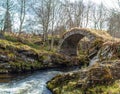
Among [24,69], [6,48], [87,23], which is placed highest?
[87,23]

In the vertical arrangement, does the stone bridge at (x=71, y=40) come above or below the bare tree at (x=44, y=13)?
below

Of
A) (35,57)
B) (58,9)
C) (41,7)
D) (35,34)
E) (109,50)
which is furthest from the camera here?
(35,34)

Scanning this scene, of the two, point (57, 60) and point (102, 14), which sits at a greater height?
point (102, 14)

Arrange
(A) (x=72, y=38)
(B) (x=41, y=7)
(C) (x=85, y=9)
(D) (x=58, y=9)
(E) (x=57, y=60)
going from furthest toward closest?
1. (C) (x=85, y=9)
2. (D) (x=58, y=9)
3. (B) (x=41, y=7)
4. (A) (x=72, y=38)
5. (E) (x=57, y=60)

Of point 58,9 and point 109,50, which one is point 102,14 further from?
point 109,50

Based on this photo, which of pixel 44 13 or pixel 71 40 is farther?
pixel 44 13

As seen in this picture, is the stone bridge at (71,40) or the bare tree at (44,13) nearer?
the stone bridge at (71,40)

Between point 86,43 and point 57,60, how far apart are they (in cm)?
1500

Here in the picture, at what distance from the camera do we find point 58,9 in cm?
3794

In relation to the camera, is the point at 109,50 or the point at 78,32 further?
the point at 78,32

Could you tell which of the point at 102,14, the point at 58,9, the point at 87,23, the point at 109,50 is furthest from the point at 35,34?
the point at 109,50

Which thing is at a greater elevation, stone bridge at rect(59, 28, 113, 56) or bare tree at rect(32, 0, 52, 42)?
bare tree at rect(32, 0, 52, 42)

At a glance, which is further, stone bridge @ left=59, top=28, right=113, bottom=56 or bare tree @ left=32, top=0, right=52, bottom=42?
bare tree @ left=32, top=0, right=52, bottom=42

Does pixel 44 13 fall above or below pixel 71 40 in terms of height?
above
